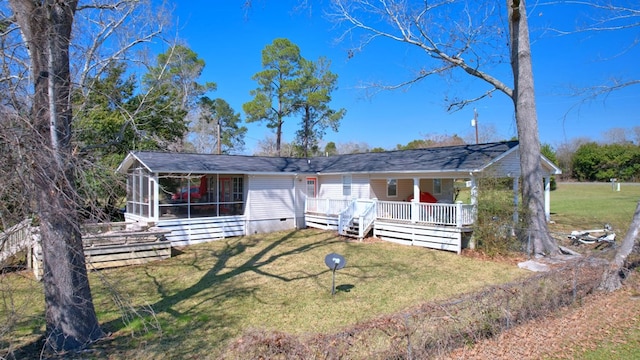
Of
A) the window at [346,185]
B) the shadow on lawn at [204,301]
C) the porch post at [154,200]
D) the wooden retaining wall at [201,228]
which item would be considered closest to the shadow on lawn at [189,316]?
the shadow on lawn at [204,301]

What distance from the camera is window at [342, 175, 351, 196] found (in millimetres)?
17875

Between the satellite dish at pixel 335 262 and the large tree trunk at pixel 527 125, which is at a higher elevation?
the large tree trunk at pixel 527 125

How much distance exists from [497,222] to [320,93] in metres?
23.7

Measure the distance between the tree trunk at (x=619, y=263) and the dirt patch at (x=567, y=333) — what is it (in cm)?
45

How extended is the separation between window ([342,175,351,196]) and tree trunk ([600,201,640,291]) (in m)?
11.0

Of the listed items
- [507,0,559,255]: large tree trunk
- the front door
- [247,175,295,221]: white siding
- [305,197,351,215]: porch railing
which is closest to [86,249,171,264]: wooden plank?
[247,175,295,221]: white siding

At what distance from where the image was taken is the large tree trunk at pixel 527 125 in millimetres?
11898

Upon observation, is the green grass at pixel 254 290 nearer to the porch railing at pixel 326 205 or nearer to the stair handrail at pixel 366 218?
the stair handrail at pixel 366 218

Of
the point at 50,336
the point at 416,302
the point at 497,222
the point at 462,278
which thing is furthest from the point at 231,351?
the point at 497,222

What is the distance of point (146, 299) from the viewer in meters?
8.16

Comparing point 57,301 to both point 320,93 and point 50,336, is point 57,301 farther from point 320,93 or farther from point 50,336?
point 320,93

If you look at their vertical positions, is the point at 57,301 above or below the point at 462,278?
above

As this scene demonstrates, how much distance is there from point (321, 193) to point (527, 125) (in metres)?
10.1

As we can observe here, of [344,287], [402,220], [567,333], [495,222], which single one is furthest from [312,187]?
[567,333]
